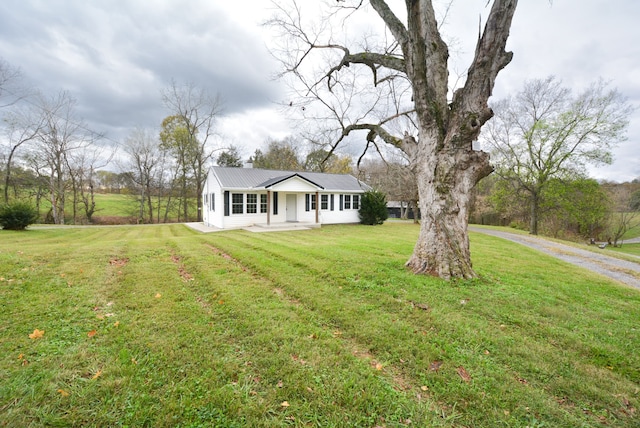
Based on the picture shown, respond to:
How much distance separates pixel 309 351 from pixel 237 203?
549 inches

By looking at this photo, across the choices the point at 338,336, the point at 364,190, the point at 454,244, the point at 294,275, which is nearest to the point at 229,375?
the point at 338,336

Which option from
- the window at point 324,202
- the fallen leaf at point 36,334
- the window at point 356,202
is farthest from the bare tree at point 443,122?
the window at point 356,202

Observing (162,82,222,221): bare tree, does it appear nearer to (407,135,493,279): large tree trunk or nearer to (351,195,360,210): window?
(351,195,360,210): window

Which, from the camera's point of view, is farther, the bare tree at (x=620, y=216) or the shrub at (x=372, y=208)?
the bare tree at (x=620, y=216)

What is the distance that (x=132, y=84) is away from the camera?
16.7m

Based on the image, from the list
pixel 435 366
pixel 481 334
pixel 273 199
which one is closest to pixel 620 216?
pixel 273 199

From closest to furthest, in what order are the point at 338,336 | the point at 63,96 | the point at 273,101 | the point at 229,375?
the point at 229,375, the point at 338,336, the point at 273,101, the point at 63,96

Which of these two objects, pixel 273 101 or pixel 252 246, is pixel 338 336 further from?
pixel 273 101

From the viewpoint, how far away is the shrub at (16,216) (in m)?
12.8

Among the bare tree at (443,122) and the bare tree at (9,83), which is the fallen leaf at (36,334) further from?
the bare tree at (9,83)

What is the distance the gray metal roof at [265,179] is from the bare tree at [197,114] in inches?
324

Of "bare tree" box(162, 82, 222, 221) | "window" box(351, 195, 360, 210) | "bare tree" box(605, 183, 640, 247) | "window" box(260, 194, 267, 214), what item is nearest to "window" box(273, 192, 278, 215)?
"window" box(260, 194, 267, 214)

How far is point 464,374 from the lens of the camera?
94.3 inches

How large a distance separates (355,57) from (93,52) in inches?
530
